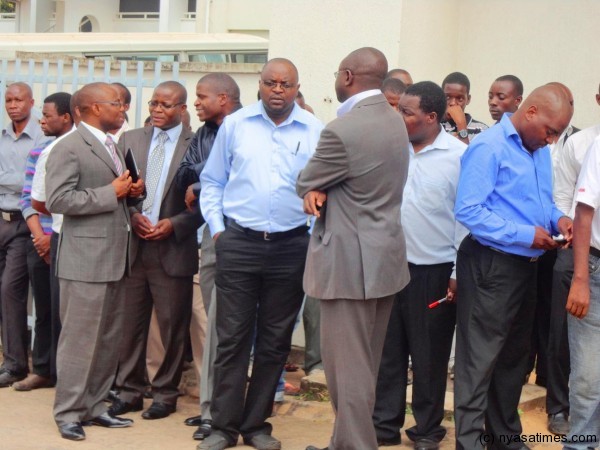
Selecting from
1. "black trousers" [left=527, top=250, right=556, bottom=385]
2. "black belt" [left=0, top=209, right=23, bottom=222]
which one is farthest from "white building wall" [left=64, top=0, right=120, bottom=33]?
"black trousers" [left=527, top=250, right=556, bottom=385]

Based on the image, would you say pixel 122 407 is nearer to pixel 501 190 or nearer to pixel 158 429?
pixel 158 429

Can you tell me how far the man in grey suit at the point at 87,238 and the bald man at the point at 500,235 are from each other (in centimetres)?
228

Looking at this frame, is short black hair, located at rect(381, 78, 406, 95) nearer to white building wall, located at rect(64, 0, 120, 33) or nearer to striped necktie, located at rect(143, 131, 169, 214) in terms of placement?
striped necktie, located at rect(143, 131, 169, 214)

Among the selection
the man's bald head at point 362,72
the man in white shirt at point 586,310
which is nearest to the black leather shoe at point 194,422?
the man in white shirt at point 586,310

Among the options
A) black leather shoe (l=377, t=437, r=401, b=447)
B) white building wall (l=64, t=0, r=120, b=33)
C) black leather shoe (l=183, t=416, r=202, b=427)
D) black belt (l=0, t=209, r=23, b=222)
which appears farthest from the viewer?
white building wall (l=64, t=0, r=120, b=33)

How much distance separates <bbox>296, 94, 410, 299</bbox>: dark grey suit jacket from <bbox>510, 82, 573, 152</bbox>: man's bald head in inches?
28.5

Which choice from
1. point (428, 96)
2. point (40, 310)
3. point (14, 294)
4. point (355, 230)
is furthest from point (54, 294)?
point (428, 96)

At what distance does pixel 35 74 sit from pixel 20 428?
358 cm

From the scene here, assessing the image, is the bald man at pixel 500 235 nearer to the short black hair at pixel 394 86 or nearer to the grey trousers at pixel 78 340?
the short black hair at pixel 394 86

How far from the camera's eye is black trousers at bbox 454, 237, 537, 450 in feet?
17.5

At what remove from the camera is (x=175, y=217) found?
661cm

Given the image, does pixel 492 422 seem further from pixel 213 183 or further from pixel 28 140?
pixel 28 140

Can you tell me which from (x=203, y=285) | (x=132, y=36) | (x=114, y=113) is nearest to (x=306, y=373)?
(x=203, y=285)

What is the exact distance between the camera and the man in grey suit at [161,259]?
662 cm
